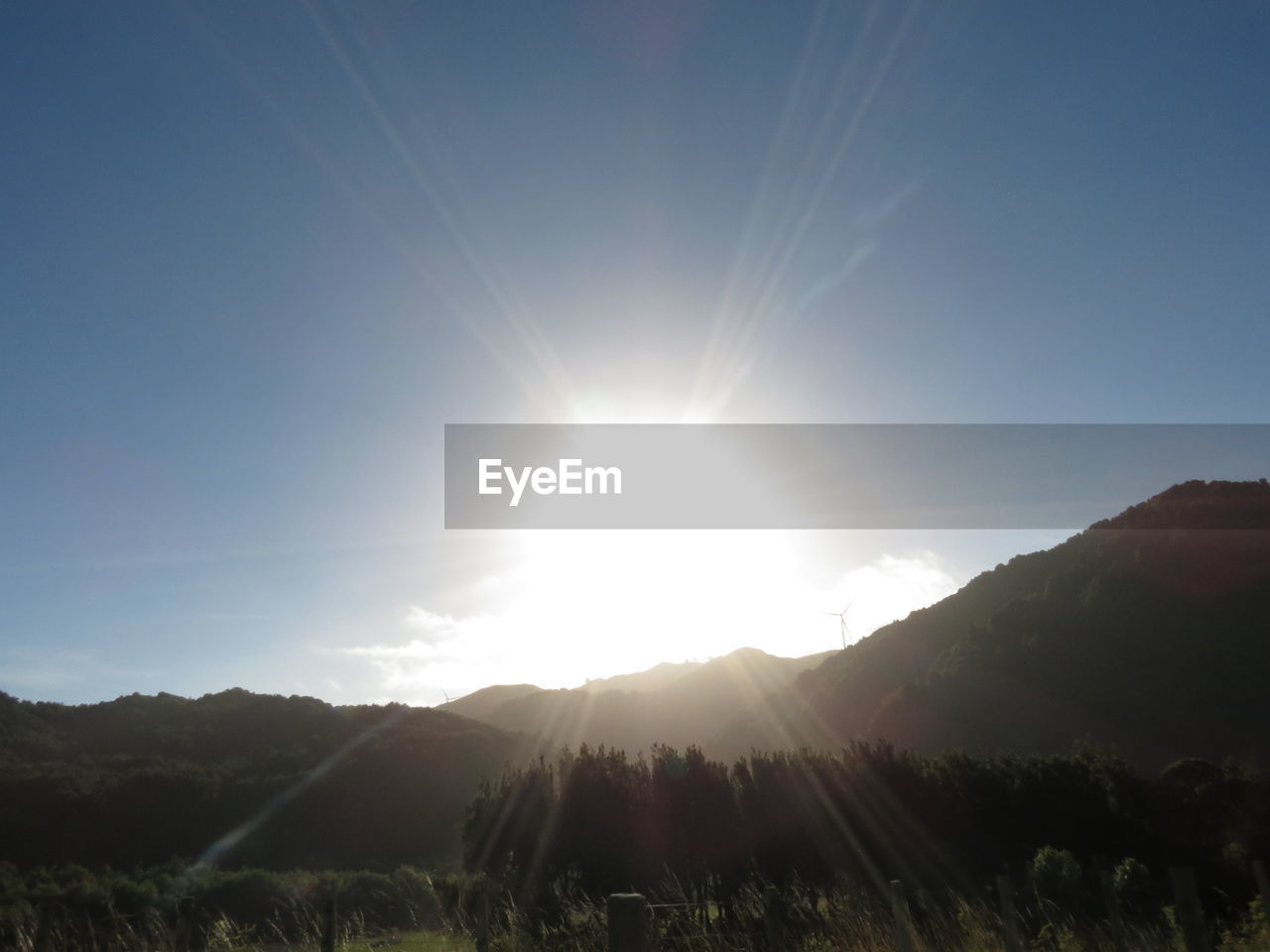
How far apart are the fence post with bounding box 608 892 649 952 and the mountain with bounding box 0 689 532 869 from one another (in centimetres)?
4820

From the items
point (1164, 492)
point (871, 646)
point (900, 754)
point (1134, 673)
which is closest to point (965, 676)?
point (1134, 673)

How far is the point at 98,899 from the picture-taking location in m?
27.7

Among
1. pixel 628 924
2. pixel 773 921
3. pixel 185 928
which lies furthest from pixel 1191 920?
pixel 185 928

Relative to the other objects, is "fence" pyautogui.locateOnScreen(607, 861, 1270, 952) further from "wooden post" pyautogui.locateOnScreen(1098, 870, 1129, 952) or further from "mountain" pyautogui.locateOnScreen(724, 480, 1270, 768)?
"mountain" pyautogui.locateOnScreen(724, 480, 1270, 768)

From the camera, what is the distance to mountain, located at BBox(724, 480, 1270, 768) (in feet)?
165

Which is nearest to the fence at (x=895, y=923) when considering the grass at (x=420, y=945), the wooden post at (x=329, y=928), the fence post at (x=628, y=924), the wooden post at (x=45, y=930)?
the fence post at (x=628, y=924)

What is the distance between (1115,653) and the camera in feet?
185

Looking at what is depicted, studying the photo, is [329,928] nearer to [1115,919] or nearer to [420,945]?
[1115,919]

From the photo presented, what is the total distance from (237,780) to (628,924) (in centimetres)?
6071

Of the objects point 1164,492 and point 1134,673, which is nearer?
point 1134,673

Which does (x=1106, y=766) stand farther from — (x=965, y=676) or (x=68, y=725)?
(x=68, y=725)

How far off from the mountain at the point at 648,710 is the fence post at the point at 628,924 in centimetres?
8191

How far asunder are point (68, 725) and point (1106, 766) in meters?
74.4

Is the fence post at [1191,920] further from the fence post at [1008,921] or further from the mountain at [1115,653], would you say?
the mountain at [1115,653]
